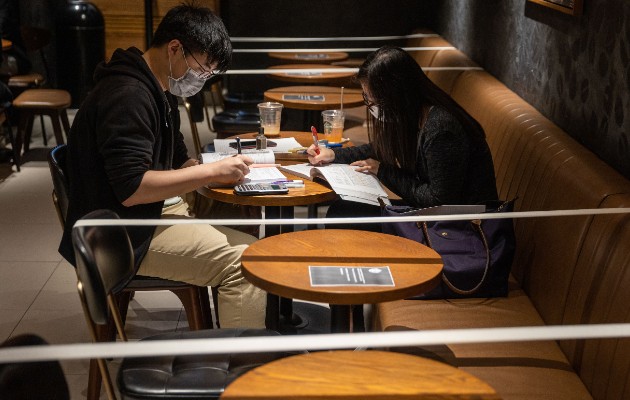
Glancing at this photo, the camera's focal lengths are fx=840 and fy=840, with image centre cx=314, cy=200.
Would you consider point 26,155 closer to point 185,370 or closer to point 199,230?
point 199,230

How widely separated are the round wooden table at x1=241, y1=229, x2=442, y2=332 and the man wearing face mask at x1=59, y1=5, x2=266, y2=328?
1.32ft

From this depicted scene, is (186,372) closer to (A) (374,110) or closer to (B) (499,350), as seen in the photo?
(B) (499,350)

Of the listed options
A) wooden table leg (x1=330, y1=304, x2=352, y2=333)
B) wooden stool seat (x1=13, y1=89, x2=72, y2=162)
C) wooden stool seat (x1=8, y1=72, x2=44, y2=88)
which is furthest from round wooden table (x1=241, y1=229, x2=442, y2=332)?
wooden stool seat (x1=8, y1=72, x2=44, y2=88)

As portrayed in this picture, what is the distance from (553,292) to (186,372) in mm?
1260

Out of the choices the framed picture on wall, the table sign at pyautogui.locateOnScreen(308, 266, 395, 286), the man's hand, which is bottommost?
the table sign at pyautogui.locateOnScreen(308, 266, 395, 286)

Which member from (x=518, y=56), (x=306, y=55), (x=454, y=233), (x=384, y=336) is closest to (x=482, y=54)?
(x=518, y=56)

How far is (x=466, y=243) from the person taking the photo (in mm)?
2850

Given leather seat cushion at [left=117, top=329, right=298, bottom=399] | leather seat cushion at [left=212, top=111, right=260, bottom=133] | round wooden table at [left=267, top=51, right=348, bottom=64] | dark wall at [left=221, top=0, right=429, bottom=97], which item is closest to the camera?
leather seat cushion at [left=117, top=329, right=298, bottom=399]

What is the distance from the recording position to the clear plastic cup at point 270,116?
13.1 ft

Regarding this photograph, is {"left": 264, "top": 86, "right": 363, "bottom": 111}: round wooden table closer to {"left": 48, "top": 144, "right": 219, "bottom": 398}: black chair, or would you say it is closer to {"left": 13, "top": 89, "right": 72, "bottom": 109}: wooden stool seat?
{"left": 13, "top": 89, "right": 72, "bottom": 109}: wooden stool seat

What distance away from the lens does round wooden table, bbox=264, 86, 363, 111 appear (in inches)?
201

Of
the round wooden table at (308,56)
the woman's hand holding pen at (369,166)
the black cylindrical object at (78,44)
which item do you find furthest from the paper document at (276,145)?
the black cylindrical object at (78,44)

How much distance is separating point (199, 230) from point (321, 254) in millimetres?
695

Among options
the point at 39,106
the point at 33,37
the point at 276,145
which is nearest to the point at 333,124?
the point at 276,145
